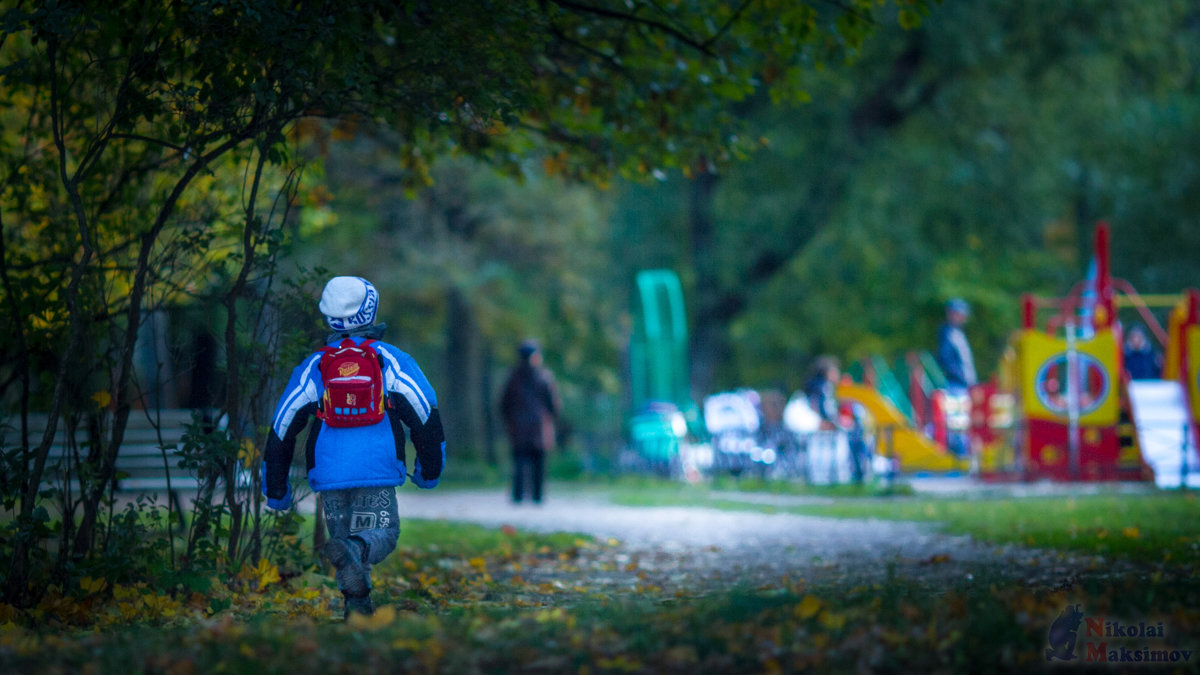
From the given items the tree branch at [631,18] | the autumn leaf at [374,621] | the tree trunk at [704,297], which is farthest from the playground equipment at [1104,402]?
the autumn leaf at [374,621]

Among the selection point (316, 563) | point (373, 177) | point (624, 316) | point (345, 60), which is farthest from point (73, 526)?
point (624, 316)

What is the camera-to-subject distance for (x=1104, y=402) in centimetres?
1767

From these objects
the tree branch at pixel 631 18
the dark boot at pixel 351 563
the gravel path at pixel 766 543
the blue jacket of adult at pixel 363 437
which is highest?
the tree branch at pixel 631 18

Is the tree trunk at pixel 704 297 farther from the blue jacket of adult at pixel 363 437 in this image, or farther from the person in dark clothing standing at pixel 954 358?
the blue jacket of adult at pixel 363 437

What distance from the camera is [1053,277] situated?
37656 mm

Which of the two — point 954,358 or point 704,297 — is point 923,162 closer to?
point 704,297

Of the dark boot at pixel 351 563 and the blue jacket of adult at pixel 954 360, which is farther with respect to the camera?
the blue jacket of adult at pixel 954 360

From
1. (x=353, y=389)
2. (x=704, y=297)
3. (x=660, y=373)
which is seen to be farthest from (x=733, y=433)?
(x=353, y=389)

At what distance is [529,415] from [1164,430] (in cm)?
813

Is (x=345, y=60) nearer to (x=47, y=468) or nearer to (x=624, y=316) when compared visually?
(x=47, y=468)

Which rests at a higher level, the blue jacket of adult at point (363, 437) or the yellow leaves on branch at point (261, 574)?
the blue jacket of adult at point (363, 437)

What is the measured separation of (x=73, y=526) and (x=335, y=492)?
2312 millimetres

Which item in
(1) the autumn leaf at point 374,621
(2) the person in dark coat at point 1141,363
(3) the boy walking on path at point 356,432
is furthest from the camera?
(2) the person in dark coat at point 1141,363

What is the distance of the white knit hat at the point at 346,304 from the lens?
6.24 m
